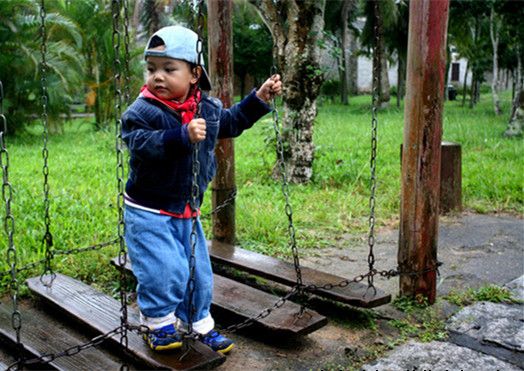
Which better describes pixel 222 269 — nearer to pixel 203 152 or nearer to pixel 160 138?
pixel 203 152

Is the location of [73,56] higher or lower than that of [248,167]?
higher

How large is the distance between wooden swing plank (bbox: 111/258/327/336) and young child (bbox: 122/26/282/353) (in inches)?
18.7

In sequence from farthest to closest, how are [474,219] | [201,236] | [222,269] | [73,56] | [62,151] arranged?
1. [73,56]
2. [62,151]
3. [474,219]
4. [222,269]
5. [201,236]

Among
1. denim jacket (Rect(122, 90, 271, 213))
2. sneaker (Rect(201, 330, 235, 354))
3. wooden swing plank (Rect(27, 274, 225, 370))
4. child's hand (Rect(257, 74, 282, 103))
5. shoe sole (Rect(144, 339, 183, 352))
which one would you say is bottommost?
sneaker (Rect(201, 330, 235, 354))

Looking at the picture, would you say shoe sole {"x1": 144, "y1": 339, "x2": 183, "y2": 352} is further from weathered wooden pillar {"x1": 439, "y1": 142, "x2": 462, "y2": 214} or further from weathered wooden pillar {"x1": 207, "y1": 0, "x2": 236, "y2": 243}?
weathered wooden pillar {"x1": 439, "y1": 142, "x2": 462, "y2": 214}

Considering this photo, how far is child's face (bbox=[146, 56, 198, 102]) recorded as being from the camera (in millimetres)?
2781

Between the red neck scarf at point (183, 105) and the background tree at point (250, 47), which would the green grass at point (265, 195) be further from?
the background tree at point (250, 47)

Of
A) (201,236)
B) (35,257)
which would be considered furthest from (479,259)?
(35,257)

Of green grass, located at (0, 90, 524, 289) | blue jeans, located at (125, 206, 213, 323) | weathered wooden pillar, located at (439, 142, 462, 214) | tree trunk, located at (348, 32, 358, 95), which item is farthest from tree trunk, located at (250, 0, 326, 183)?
tree trunk, located at (348, 32, 358, 95)

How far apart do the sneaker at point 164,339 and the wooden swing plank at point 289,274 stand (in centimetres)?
105

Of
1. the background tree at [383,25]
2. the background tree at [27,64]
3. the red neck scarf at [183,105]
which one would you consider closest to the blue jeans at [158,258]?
the red neck scarf at [183,105]

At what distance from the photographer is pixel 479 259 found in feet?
16.3

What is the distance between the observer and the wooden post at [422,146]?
3734 millimetres

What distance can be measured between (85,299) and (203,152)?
1.30 metres
